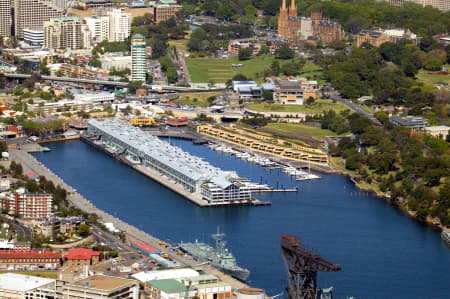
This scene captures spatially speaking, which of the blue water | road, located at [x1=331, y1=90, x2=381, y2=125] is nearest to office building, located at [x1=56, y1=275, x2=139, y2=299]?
the blue water

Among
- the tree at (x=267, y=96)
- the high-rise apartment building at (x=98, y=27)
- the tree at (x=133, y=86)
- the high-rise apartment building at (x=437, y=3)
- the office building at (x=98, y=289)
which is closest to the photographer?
the office building at (x=98, y=289)

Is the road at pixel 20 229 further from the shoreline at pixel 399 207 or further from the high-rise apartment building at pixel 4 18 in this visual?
the high-rise apartment building at pixel 4 18

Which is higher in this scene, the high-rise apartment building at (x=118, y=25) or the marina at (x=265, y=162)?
the high-rise apartment building at (x=118, y=25)

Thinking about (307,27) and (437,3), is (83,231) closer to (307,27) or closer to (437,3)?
(307,27)

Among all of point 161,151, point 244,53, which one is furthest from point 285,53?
point 161,151

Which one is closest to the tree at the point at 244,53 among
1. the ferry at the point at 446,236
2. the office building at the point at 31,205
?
the ferry at the point at 446,236

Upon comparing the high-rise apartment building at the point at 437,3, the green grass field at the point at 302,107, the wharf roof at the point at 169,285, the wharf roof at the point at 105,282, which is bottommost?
the wharf roof at the point at 169,285
